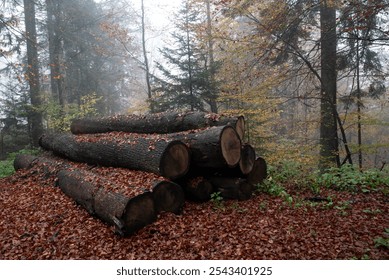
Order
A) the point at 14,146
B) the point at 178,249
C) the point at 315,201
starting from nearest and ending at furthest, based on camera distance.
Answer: the point at 178,249 < the point at 315,201 < the point at 14,146

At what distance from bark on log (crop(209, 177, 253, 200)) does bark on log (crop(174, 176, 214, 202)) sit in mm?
212

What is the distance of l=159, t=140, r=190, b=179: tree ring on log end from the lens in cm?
530

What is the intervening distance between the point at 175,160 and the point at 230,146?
131 cm

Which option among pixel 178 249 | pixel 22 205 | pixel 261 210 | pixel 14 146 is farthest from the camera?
pixel 14 146

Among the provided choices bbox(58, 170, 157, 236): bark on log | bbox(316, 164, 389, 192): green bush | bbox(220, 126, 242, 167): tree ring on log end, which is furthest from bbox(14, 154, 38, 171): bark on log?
bbox(316, 164, 389, 192): green bush

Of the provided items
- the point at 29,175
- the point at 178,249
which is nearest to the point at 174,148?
the point at 178,249

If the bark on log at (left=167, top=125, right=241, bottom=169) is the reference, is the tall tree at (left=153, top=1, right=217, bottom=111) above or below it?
above

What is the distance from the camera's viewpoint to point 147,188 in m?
4.84

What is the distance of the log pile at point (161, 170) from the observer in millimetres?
4703

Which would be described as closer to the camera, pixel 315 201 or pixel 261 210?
pixel 261 210

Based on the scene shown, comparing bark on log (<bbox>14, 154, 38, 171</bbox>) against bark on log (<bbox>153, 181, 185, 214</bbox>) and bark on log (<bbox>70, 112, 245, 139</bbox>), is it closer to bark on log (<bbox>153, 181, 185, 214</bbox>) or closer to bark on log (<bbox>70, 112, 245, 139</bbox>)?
bark on log (<bbox>70, 112, 245, 139</bbox>)

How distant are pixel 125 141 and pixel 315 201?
496 cm

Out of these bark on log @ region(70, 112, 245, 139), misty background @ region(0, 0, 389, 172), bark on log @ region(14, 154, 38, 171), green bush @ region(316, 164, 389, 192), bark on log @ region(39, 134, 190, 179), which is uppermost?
misty background @ region(0, 0, 389, 172)

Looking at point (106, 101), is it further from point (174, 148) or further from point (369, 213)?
point (369, 213)
